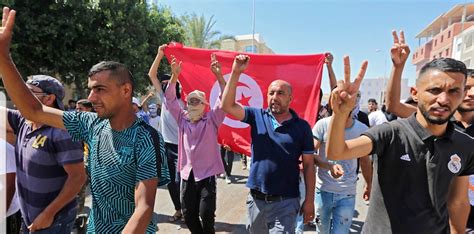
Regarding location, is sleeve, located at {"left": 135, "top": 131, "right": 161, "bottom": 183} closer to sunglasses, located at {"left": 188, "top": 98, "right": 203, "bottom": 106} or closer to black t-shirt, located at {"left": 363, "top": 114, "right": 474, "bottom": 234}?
black t-shirt, located at {"left": 363, "top": 114, "right": 474, "bottom": 234}

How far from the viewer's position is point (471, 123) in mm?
2375

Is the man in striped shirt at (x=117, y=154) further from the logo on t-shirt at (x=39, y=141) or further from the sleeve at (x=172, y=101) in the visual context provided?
the sleeve at (x=172, y=101)

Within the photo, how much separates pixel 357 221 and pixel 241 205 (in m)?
1.89

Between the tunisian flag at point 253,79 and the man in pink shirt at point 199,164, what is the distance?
0.76 metres

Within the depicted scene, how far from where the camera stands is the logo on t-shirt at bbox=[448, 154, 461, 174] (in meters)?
1.73

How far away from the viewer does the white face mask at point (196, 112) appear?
3.54 m

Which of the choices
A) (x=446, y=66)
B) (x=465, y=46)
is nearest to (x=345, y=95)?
(x=446, y=66)

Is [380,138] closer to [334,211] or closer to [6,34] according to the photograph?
[334,211]

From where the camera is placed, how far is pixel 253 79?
442 centimetres

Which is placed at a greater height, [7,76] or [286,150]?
[7,76]

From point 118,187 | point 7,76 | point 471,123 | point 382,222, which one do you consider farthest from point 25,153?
point 471,123

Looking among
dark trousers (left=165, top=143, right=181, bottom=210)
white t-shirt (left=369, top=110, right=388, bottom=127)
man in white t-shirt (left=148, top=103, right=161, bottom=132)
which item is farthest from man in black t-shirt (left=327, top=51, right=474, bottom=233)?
man in white t-shirt (left=148, top=103, right=161, bottom=132)

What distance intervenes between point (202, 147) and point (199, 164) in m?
0.19

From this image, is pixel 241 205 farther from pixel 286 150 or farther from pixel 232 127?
pixel 286 150
